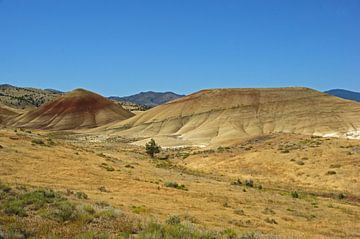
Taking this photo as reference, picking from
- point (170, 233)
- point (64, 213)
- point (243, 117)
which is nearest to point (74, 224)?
point (64, 213)

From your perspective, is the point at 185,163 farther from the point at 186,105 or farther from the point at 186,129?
the point at 186,105

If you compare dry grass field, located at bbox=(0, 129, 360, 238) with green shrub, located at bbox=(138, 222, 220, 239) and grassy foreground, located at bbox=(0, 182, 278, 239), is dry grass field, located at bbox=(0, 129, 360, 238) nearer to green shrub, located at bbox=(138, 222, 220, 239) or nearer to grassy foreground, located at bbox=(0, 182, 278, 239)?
grassy foreground, located at bbox=(0, 182, 278, 239)

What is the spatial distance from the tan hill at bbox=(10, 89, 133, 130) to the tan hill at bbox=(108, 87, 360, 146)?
82.2 ft

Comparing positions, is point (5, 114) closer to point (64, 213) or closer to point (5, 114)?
point (5, 114)

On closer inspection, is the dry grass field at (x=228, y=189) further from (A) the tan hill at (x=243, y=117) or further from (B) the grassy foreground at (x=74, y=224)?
(A) the tan hill at (x=243, y=117)

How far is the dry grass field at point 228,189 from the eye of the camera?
54.5ft

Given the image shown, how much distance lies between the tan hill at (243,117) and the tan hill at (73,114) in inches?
986

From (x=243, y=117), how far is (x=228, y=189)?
76.0 metres

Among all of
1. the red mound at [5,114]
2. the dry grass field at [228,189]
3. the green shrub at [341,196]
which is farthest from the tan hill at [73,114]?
the green shrub at [341,196]

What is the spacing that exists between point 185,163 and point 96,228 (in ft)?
123

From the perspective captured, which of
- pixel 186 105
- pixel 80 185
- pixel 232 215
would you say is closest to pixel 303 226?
pixel 232 215

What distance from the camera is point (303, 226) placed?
18141mm

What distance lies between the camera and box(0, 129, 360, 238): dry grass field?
16625 mm

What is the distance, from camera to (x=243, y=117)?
102m
